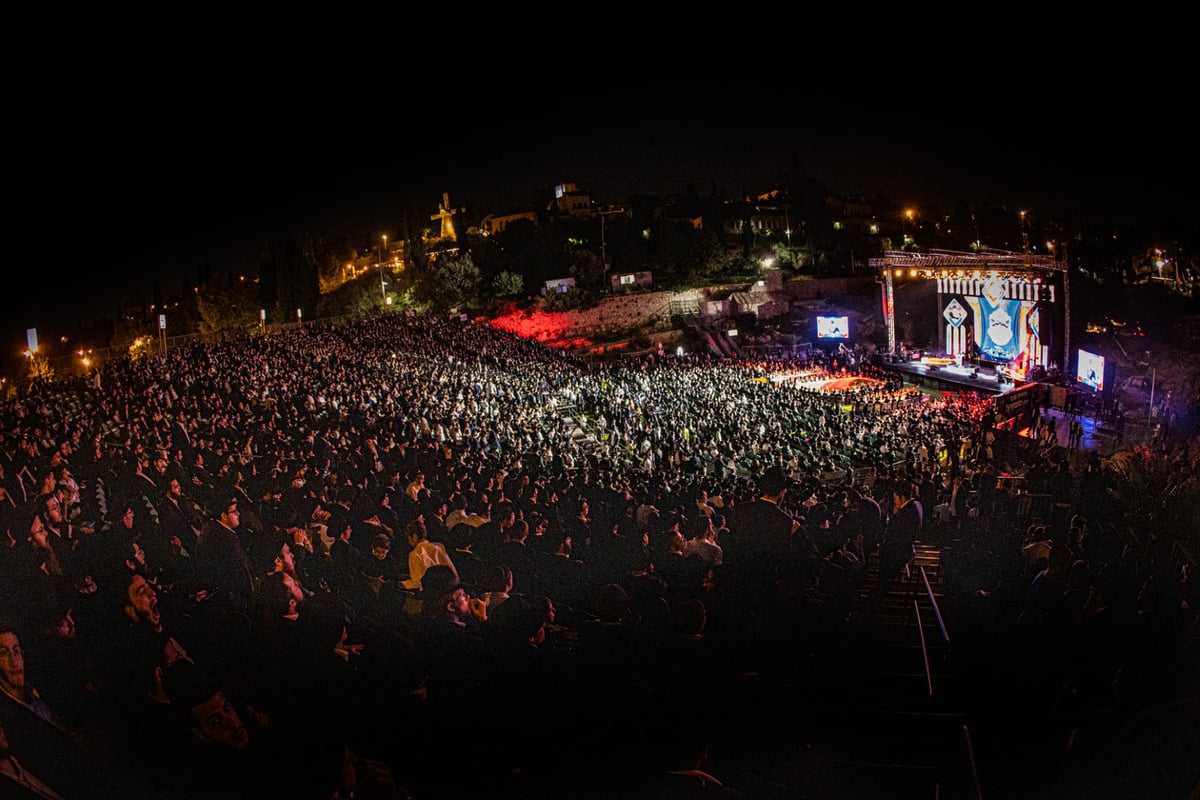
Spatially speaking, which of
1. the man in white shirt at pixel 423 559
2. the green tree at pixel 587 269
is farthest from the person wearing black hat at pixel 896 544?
the green tree at pixel 587 269

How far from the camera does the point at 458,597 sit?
512 centimetres

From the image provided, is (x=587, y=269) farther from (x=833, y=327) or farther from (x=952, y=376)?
(x=952, y=376)

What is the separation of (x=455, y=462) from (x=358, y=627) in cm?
564

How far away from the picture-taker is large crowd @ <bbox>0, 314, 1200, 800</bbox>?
4.00 metres

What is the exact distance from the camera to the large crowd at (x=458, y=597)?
4.00 metres

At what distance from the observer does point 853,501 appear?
333 inches

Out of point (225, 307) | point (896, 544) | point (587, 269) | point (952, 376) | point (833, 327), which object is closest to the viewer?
point (896, 544)

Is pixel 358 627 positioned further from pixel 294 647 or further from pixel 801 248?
pixel 801 248

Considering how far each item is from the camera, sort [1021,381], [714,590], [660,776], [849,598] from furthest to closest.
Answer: [1021,381] < [849,598] < [714,590] < [660,776]

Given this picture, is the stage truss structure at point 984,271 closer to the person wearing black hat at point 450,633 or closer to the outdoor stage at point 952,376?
the outdoor stage at point 952,376

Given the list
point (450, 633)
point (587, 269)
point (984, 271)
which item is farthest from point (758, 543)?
point (587, 269)

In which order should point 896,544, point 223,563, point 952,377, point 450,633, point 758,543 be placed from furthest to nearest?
point 952,377, point 896,544, point 758,543, point 223,563, point 450,633

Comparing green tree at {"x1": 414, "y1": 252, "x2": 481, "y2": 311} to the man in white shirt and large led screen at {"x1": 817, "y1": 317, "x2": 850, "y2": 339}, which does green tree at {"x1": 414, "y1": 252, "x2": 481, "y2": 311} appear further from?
the man in white shirt

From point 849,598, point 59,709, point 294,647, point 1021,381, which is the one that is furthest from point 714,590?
point 1021,381
